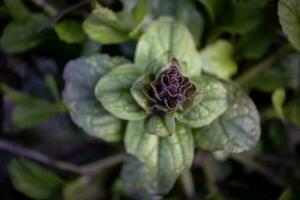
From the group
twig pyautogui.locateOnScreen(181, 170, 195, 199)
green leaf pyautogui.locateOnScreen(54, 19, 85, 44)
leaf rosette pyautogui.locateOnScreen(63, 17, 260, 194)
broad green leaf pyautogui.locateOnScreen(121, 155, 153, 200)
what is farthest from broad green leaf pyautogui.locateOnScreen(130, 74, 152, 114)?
twig pyautogui.locateOnScreen(181, 170, 195, 199)

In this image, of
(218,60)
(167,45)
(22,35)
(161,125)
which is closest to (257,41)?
(218,60)

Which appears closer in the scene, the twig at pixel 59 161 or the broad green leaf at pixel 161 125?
the broad green leaf at pixel 161 125

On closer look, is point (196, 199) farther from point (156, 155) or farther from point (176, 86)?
point (176, 86)

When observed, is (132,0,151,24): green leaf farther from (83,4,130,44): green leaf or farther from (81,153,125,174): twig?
(81,153,125,174): twig

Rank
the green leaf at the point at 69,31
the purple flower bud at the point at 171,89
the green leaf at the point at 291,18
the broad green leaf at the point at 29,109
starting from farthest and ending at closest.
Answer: the broad green leaf at the point at 29,109
the green leaf at the point at 69,31
the green leaf at the point at 291,18
the purple flower bud at the point at 171,89

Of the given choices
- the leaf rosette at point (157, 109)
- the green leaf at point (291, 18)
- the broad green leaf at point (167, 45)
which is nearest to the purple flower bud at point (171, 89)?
the leaf rosette at point (157, 109)

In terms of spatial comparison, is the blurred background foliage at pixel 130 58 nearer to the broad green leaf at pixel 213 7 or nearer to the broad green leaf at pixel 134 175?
the broad green leaf at pixel 213 7

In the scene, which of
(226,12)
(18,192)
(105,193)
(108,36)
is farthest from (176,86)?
(18,192)
